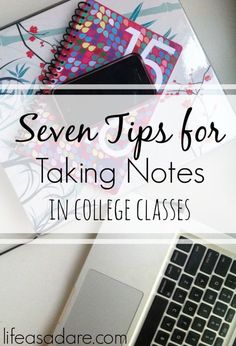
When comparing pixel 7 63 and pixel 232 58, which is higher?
pixel 232 58

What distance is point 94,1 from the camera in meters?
0.68

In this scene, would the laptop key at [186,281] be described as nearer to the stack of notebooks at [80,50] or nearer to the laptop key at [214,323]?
the laptop key at [214,323]

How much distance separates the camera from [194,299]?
649 millimetres

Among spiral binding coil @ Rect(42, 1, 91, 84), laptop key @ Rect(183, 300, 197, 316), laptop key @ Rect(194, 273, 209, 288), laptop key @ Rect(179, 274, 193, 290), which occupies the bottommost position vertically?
laptop key @ Rect(183, 300, 197, 316)

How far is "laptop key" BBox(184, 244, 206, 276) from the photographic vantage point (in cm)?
65

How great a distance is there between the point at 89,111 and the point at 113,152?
0.06m

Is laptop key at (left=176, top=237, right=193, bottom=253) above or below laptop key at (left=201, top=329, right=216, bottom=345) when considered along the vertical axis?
above

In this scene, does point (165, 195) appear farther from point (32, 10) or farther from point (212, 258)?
point (32, 10)

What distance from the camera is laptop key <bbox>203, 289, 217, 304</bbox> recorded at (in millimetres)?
651

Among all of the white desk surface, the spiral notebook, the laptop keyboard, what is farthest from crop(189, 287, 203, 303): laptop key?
the spiral notebook

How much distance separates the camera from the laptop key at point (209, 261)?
2.14 ft

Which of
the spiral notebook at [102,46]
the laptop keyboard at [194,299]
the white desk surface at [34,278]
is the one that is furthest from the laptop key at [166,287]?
the spiral notebook at [102,46]

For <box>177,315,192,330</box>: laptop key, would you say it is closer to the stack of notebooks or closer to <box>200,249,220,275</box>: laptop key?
<box>200,249,220,275</box>: laptop key

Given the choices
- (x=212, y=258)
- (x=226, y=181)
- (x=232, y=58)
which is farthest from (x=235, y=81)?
(x=212, y=258)
